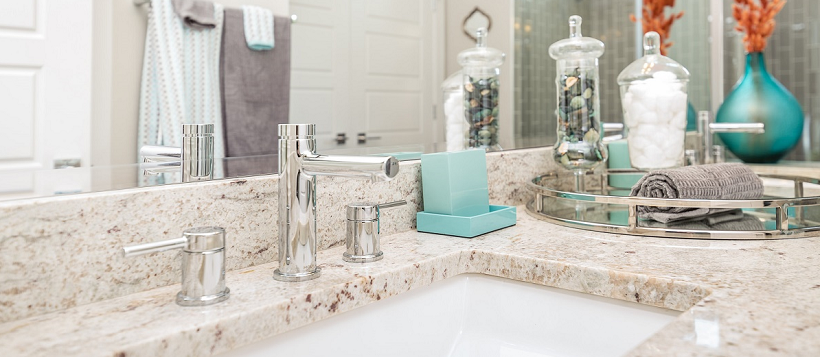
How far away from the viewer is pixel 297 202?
2.26 ft

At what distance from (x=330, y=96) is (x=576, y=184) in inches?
21.7

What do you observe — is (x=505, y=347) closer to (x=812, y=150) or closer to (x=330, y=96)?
(x=330, y=96)

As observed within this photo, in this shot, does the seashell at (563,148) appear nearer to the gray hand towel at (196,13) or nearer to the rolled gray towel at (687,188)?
the rolled gray towel at (687,188)

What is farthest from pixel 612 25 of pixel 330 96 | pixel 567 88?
pixel 330 96

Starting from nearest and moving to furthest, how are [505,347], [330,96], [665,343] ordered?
[665,343], [505,347], [330,96]

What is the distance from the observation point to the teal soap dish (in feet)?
3.07

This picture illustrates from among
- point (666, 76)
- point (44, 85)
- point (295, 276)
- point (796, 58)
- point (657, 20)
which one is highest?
point (657, 20)

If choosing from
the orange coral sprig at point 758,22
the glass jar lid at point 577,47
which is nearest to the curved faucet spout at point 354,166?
the glass jar lid at point 577,47

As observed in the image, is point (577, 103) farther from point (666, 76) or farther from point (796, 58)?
point (796, 58)

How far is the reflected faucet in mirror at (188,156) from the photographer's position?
735 millimetres

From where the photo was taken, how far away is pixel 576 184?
123 cm

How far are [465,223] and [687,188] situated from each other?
0.39m

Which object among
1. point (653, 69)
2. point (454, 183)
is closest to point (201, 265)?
point (454, 183)

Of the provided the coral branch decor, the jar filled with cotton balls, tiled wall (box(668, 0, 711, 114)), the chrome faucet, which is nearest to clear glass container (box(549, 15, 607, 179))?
the jar filled with cotton balls
